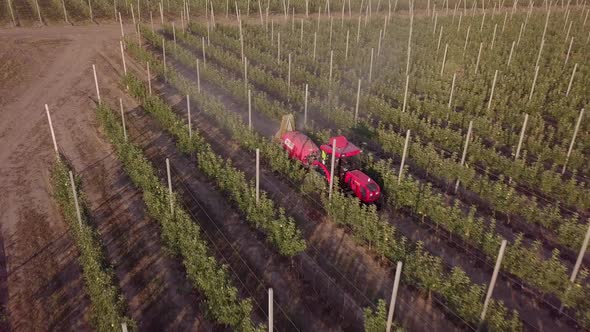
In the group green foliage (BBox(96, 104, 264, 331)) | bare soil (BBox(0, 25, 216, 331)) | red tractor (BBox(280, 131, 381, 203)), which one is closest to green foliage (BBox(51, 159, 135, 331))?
bare soil (BBox(0, 25, 216, 331))

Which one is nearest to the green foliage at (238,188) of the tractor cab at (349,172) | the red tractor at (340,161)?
the red tractor at (340,161)

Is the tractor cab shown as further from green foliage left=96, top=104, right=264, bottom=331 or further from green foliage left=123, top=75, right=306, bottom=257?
green foliage left=96, top=104, right=264, bottom=331

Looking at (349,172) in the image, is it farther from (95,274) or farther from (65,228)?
(65,228)

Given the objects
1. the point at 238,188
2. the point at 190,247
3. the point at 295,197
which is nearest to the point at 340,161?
the point at 295,197

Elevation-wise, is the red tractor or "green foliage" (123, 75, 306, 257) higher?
the red tractor

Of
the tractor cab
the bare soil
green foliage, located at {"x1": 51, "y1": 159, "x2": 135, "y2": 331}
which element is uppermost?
the tractor cab

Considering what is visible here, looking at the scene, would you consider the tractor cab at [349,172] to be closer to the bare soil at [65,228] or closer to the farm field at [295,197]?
the farm field at [295,197]

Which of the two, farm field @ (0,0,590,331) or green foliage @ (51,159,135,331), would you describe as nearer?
green foliage @ (51,159,135,331)
